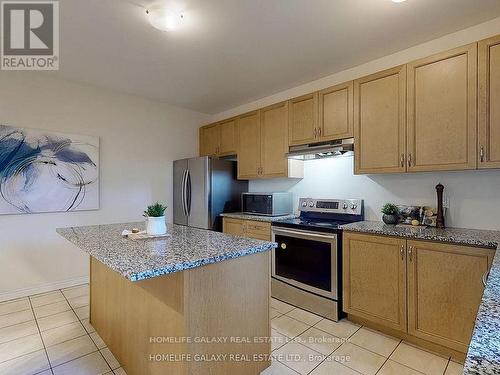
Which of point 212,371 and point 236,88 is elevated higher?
point 236,88

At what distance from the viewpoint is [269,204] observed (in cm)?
339

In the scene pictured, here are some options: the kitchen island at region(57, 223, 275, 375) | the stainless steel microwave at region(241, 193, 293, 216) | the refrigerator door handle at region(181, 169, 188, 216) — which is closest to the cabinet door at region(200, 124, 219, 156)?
the refrigerator door handle at region(181, 169, 188, 216)

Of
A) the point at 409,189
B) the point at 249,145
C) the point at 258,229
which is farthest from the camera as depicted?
the point at 249,145

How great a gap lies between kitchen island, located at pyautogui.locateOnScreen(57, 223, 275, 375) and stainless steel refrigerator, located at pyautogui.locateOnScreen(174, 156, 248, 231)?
179 cm

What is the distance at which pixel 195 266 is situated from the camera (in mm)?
1295

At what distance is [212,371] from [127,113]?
3490 millimetres

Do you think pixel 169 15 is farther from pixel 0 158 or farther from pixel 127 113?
pixel 0 158

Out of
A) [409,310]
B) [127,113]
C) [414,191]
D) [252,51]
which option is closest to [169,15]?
[252,51]

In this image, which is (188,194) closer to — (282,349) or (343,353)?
(282,349)

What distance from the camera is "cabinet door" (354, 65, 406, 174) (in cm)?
238

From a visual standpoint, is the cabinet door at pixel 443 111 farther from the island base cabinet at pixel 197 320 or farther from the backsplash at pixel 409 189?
the island base cabinet at pixel 197 320

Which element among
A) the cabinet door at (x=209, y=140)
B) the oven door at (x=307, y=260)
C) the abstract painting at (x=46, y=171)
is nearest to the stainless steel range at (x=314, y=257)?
the oven door at (x=307, y=260)

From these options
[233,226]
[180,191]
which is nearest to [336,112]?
[233,226]

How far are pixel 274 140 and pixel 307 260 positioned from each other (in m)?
1.50
